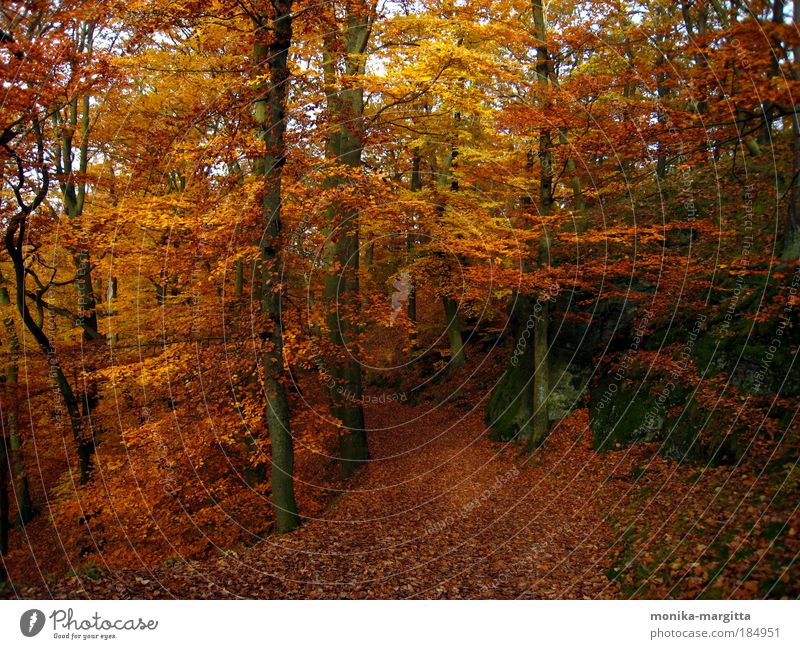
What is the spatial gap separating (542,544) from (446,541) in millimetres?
1881

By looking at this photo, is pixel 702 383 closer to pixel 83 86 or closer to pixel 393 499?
pixel 393 499

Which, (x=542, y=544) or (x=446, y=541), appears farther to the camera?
(x=446, y=541)

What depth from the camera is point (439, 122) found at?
1670 cm

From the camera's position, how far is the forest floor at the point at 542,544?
6898mm

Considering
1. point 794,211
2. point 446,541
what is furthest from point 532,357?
point 794,211

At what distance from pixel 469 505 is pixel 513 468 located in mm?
2889

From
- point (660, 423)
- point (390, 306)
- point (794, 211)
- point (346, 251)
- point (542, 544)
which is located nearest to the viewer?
point (794, 211)

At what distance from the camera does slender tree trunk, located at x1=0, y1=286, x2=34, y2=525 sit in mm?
15328

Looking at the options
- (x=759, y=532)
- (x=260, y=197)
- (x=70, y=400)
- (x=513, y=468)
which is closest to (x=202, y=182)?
(x=260, y=197)

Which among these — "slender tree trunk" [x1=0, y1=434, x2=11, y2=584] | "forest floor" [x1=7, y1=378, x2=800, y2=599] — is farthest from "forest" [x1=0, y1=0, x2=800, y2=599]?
"slender tree trunk" [x1=0, y1=434, x2=11, y2=584]

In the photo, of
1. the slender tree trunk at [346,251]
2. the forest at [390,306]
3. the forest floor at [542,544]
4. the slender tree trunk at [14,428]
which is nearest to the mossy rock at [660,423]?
the forest at [390,306]

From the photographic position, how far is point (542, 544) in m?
9.53

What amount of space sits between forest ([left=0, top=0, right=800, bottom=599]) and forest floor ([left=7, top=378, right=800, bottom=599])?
0.06 m

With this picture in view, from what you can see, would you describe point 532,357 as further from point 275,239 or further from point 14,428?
point 14,428
